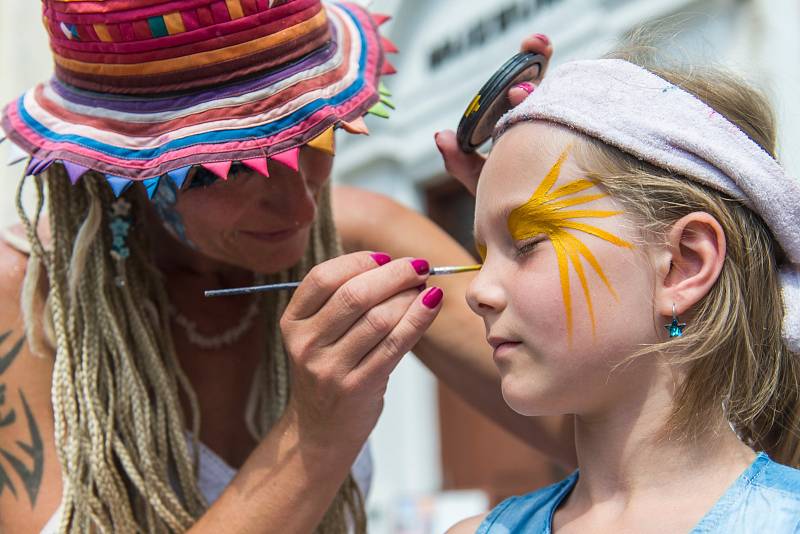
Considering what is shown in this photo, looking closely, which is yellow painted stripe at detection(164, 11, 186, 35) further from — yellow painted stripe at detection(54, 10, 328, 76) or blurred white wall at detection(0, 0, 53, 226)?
blurred white wall at detection(0, 0, 53, 226)

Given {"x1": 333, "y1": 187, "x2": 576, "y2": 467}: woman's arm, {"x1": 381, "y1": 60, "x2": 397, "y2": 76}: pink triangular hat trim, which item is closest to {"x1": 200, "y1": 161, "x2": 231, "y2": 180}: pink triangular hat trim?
{"x1": 381, "y1": 60, "x2": 397, "y2": 76}: pink triangular hat trim

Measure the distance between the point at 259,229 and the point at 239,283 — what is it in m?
0.33

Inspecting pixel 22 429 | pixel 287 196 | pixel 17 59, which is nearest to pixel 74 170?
pixel 287 196

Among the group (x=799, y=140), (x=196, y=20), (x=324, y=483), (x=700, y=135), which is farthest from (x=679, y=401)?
(x=799, y=140)

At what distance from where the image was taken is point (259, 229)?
144cm

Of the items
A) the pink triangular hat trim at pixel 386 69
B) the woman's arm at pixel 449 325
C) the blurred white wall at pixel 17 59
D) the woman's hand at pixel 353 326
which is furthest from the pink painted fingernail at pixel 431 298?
the blurred white wall at pixel 17 59

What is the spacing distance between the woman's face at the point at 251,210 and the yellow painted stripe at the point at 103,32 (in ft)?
0.70

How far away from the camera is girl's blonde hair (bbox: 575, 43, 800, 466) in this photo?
1062 mm

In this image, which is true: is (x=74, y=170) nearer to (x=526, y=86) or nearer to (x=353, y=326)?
(x=353, y=326)

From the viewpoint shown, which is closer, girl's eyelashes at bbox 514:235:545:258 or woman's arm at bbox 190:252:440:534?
girl's eyelashes at bbox 514:235:545:258

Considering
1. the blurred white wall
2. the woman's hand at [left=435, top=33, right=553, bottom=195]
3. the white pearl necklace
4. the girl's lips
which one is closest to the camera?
the girl's lips

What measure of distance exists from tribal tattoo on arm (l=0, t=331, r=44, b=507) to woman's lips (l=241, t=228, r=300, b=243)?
0.44 meters

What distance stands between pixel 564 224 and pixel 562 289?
0.07 meters

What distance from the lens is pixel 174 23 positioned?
4.37ft
